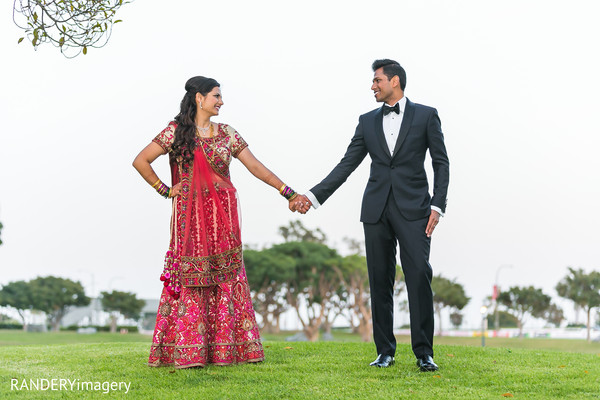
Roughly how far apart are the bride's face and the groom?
147cm

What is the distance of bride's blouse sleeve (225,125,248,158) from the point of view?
285 inches

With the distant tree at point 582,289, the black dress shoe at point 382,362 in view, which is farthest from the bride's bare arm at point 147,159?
the distant tree at point 582,289

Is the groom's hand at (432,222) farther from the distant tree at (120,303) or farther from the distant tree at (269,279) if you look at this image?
the distant tree at (120,303)

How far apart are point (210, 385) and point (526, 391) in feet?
9.03

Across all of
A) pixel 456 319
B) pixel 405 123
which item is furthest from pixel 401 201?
pixel 456 319

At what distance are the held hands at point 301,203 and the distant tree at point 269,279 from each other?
42180 millimetres

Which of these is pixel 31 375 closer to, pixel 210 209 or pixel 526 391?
pixel 210 209

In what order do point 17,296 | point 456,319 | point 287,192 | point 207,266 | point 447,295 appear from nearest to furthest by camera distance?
point 207,266
point 287,192
point 447,295
point 17,296
point 456,319

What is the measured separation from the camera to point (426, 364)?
6.76m

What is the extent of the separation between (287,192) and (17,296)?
213 feet

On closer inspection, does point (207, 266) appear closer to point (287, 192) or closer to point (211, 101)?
point (287, 192)

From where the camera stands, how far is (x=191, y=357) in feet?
22.7

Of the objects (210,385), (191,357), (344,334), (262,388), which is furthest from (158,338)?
(344,334)

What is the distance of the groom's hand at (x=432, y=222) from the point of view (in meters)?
6.59
